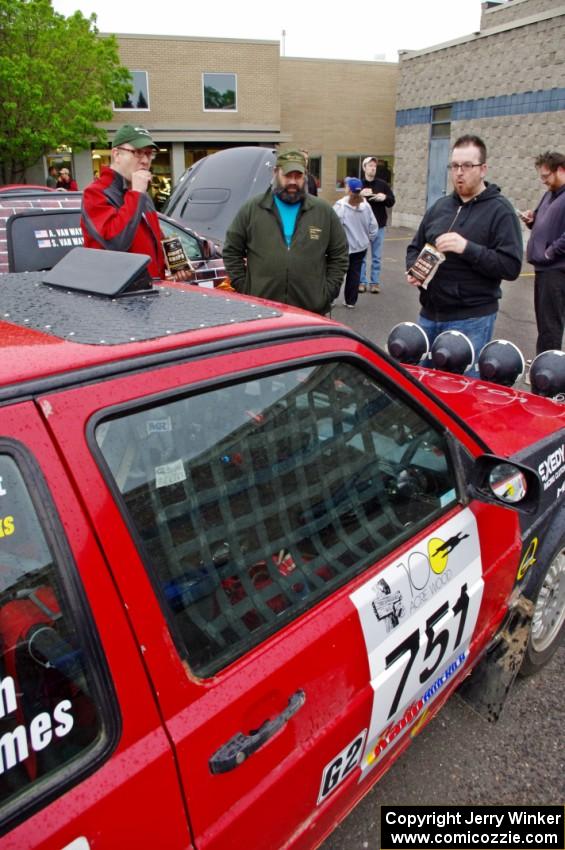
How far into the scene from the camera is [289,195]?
3.98 metres

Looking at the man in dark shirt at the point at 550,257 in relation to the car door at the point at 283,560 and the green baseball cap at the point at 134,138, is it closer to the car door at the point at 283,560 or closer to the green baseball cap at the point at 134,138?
the green baseball cap at the point at 134,138

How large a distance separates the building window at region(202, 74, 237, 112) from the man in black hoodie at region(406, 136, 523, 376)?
23.2 meters

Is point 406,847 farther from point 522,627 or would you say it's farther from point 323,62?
point 323,62

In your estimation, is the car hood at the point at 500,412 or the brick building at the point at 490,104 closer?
the car hood at the point at 500,412

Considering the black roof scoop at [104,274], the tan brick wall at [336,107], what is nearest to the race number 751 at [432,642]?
the black roof scoop at [104,274]

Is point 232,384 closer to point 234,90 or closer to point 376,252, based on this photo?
point 376,252

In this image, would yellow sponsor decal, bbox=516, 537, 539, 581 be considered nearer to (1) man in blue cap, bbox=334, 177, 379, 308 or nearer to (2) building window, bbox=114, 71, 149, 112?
(1) man in blue cap, bbox=334, 177, 379, 308

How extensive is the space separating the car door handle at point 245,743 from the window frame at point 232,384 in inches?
4.7

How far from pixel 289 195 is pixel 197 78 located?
2295cm

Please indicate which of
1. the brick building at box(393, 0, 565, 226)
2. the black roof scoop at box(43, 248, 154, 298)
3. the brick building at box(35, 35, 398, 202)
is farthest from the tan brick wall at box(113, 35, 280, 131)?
the black roof scoop at box(43, 248, 154, 298)

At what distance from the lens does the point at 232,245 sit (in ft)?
13.7

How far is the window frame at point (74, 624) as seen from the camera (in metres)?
0.94

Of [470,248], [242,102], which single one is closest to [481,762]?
[470,248]

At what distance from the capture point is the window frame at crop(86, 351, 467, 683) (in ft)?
3.42
